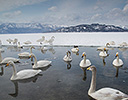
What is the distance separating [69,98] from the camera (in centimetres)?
529

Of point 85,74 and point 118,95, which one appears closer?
point 118,95

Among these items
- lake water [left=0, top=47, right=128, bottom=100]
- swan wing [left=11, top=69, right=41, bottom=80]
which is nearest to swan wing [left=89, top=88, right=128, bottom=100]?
lake water [left=0, top=47, right=128, bottom=100]

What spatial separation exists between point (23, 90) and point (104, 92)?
3825 millimetres

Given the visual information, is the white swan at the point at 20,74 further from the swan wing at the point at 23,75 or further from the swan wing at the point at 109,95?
the swan wing at the point at 109,95

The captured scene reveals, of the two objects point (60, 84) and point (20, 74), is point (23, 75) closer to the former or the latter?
point (20, 74)

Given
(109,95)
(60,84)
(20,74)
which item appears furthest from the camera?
(20,74)

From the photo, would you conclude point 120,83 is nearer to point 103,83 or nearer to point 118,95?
point 103,83

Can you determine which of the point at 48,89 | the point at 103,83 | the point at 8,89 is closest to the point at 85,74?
the point at 103,83

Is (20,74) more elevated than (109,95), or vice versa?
(20,74)

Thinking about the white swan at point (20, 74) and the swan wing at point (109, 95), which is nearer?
the swan wing at point (109, 95)

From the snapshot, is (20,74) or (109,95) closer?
(109,95)

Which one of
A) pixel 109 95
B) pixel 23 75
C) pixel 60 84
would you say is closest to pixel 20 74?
pixel 23 75

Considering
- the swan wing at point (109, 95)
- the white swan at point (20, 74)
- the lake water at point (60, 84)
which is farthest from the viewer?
the white swan at point (20, 74)

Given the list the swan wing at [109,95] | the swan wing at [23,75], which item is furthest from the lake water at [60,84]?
the swan wing at [109,95]
